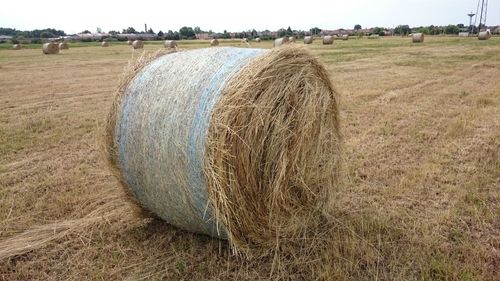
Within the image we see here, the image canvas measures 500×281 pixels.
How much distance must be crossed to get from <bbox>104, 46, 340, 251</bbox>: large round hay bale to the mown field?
366mm

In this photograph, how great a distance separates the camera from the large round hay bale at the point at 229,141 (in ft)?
11.1

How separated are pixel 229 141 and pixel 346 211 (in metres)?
1.78

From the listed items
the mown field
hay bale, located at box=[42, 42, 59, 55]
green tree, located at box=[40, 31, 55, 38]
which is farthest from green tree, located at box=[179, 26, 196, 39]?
the mown field

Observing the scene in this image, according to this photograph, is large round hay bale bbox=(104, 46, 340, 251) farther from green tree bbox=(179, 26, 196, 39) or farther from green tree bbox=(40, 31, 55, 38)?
green tree bbox=(40, 31, 55, 38)

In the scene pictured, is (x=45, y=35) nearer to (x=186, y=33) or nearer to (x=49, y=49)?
(x=186, y=33)

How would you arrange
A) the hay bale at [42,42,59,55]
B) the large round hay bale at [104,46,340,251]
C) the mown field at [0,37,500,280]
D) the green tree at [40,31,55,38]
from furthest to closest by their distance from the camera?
the green tree at [40,31,55,38] < the hay bale at [42,42,59,55] < the mown field at [0,37,500,280] < the large round hay bale at [104,46,340,251]

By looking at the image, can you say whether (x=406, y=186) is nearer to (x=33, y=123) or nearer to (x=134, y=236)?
(x=134, y=236)

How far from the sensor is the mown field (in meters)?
3.61

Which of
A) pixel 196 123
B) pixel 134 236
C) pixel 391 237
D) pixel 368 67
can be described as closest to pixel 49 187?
pixel 134 236

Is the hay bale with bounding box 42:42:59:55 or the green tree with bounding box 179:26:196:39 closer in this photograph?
the hay bale with bounding box 42:42:59:55

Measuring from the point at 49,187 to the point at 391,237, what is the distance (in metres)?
3.86

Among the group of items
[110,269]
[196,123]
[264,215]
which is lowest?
[110,269]

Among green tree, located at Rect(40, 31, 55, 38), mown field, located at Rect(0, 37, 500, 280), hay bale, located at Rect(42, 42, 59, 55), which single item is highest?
green tree, located at Rect(40, 31, 55, 38)

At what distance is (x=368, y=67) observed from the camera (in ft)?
56.8
